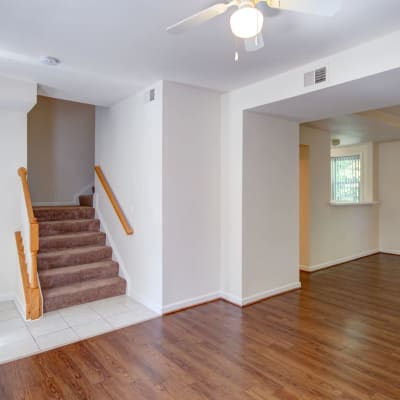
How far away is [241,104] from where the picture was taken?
3.68 m

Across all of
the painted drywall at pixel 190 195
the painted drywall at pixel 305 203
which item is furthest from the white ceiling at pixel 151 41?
the painted drywall at pixel 305 203

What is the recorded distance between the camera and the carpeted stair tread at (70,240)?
4107 mm

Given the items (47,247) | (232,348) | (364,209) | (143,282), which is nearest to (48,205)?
(47,247)

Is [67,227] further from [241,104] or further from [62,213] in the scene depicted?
[241,104]

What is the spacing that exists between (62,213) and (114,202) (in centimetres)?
103

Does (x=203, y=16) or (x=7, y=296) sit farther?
(x=7, y=296)

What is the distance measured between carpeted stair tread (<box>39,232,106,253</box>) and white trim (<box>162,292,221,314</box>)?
1580mm

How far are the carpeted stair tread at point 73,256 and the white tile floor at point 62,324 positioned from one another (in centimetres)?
59

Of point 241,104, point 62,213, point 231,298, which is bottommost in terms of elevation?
point 231,298

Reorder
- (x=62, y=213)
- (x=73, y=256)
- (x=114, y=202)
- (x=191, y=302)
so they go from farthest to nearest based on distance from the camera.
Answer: (x=62, y=213), (x=114, y=202), (x=73, y=256), (x=191, y=302)

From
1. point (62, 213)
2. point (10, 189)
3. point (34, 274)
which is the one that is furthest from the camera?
point (62, 213)

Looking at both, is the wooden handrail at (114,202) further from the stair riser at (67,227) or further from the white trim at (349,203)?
the white trim at (349,203)

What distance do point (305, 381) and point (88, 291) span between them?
256 centimetres

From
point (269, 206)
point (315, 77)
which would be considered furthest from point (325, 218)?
point (315, 77)
